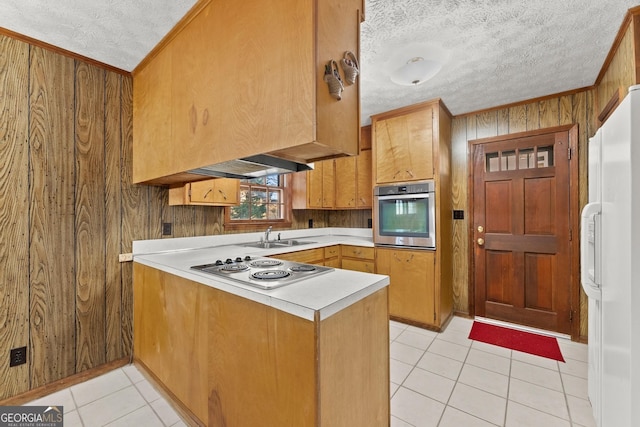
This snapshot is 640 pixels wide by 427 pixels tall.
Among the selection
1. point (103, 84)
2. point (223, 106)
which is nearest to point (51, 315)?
point (103, 84)

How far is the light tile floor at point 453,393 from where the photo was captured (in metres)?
1.64

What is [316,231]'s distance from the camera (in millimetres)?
4039

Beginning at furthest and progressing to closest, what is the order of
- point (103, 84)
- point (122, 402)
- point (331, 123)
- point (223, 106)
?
1. point (103, 84)
2. point (122, 402)
3. point (223, 106)
4. point (331, 123)

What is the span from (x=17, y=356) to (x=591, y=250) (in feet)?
11.6

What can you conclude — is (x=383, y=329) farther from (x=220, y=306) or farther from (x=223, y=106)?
(x=223, y=106)

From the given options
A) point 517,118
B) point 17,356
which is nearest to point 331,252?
point 517,118

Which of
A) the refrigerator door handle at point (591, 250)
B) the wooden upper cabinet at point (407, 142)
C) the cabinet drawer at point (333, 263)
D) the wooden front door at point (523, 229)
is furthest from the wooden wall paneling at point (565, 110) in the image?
the cabinet drawer at point (333, 263)

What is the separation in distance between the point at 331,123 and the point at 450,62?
1.66 m

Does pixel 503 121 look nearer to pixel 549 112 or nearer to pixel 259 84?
pixel 549 112

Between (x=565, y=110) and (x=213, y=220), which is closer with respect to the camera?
(x=565, y=110)

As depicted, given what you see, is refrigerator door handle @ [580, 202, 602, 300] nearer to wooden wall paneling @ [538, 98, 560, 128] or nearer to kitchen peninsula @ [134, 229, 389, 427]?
kitchen peninsula @ [134, 229, 389, 427]

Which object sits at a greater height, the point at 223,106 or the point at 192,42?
the point at 192,42

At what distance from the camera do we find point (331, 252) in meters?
3.31

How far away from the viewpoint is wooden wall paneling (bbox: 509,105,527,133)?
2.88 meters
